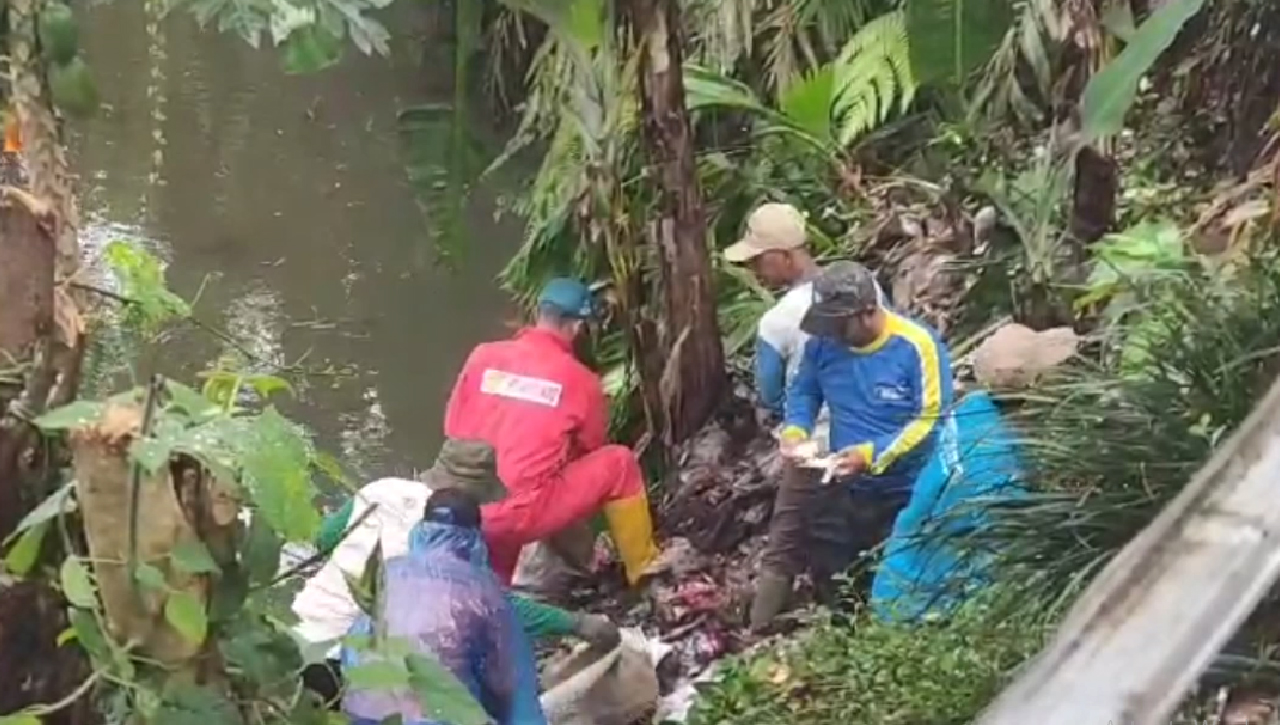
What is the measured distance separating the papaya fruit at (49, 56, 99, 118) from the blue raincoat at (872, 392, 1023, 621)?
72.9 inches

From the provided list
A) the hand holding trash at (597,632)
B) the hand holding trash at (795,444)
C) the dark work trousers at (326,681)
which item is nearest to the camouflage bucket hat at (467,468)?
the hand holding trash at (597,632)

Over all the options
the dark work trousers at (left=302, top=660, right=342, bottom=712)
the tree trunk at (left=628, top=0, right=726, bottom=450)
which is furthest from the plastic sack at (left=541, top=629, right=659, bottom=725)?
the dark work trousers at (left=302, top=660, right=342, bottom=712)

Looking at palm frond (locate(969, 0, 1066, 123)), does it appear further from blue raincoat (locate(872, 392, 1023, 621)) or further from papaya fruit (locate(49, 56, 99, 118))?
papaya fruit (locate(49, 56, 99, 118))

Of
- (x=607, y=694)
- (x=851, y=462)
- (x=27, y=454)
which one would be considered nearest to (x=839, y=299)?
(x=851, y=462)

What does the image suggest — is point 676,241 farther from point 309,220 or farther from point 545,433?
point 309,220

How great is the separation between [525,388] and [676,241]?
828 millimetres

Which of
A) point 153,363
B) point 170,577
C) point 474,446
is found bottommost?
point 474,446

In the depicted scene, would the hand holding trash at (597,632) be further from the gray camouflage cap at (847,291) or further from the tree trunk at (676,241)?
the tree trunk at (676,241)

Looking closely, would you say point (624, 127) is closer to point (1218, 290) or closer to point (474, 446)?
point (474, 446)

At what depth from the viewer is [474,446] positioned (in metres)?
4.88

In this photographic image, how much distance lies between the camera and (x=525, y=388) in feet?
18.4

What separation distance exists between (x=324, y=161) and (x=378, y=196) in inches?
46.6

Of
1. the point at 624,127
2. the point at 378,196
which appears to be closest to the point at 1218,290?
the point at 624,127

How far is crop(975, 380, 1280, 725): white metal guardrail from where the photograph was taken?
1.06 metres
